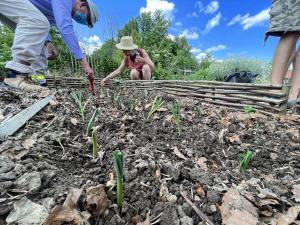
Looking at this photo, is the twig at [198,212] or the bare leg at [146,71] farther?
the bare leg at [146,71]

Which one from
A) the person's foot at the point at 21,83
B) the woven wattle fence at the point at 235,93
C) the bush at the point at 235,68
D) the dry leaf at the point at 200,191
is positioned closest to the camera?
the dry leaf at the point at 200,191

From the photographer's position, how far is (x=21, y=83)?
2.27 metres

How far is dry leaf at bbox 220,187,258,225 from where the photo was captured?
2.17 feet

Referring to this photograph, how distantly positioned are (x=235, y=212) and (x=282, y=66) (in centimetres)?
179

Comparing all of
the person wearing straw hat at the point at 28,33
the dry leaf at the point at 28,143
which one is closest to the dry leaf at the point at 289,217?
the dry leaf at the point at 28,143

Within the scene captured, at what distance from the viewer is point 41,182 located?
71 cm

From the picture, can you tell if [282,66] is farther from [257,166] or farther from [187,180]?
[187,180]

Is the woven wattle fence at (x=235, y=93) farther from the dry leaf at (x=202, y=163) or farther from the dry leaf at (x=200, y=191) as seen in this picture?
the dry leaf at (x=200, y=191)

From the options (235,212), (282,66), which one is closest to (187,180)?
(235,212)

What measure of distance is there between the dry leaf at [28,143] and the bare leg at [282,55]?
1919mm

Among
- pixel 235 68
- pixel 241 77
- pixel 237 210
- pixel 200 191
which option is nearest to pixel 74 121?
pixel 200 191

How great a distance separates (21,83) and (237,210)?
2.20 meters

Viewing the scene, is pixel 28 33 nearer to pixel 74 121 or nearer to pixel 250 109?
pixel 74 121

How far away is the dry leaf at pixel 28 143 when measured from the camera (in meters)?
0.96
